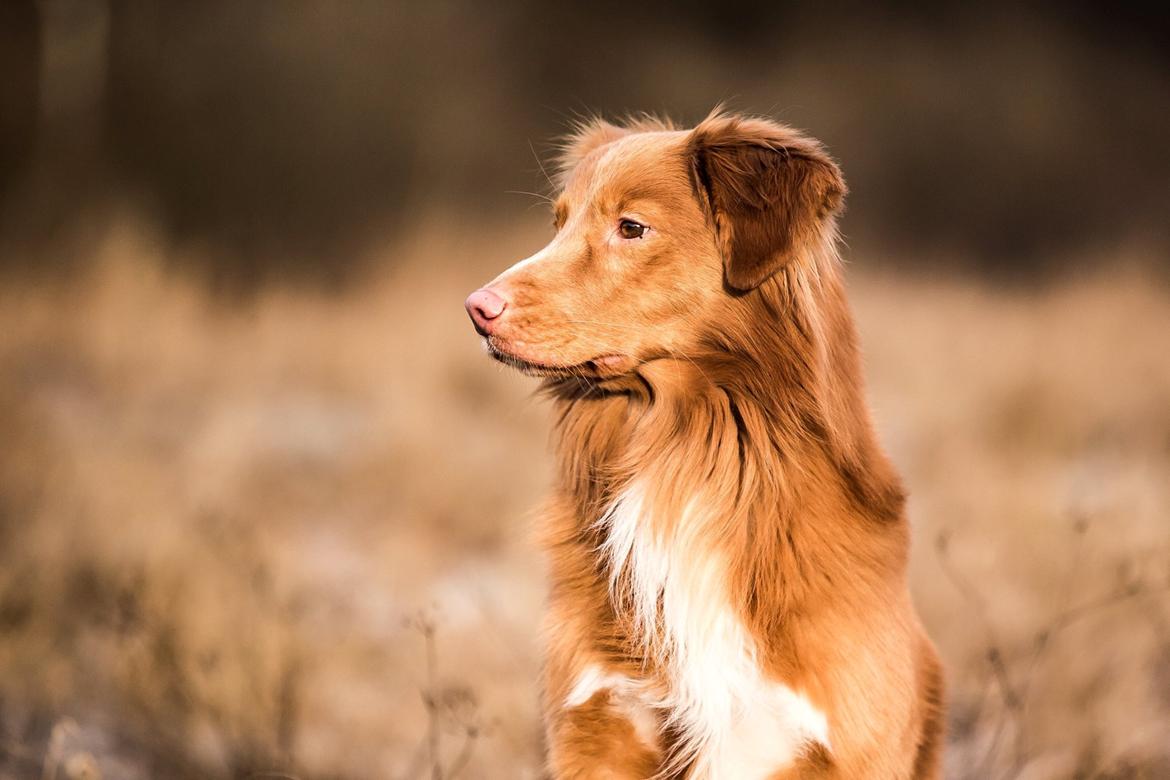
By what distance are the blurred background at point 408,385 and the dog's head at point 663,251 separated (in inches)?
44.5

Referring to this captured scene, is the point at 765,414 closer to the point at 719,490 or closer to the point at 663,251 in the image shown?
the point at 719,490

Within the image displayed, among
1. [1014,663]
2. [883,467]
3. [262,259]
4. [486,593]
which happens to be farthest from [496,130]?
[883,467]

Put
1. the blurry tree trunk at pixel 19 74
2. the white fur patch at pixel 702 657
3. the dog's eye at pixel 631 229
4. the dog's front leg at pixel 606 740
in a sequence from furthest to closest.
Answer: the blurry tree trunk at pixel 19 74
the dog's eye at pixel 631 229
the dog's front leg at pixel 606 740
the white fur patch at pixel 702 657

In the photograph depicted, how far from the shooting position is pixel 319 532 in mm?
6832

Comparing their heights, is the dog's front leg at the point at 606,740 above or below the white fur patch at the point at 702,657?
below

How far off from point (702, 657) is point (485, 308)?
40.4 inches

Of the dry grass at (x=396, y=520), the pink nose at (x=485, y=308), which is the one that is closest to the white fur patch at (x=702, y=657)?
the dry grass at (x=396, y=520)

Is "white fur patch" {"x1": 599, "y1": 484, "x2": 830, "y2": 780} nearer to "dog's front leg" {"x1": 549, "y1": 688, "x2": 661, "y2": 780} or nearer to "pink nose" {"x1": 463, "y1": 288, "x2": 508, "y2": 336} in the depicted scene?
"dog's front leg" {"x1": 549, "y1": 688, "x2": 661, "y2": 780}

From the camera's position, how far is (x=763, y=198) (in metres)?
2.76

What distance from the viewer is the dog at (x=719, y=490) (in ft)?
8.52

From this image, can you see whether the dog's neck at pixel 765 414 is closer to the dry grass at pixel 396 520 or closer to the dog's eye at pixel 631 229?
the dog's eye at pixel 631 229

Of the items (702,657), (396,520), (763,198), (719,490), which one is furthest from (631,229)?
(396,520)

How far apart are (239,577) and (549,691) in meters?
3.00

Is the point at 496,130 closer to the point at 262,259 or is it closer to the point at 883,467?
the point at 262,259
